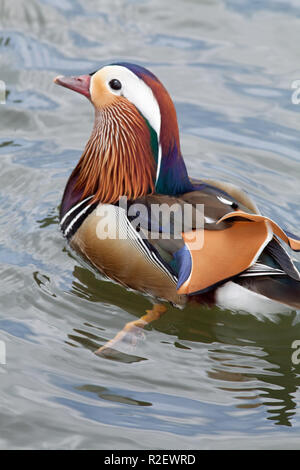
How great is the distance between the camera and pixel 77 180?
428 cm

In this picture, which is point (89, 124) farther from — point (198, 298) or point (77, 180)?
point (198, 298)

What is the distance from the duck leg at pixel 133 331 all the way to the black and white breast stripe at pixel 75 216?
63 cm

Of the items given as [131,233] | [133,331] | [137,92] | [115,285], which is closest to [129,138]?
[137,92]

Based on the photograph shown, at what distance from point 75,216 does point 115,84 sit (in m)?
0.75

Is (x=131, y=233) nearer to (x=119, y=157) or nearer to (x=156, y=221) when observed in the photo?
(x=156, y=221)

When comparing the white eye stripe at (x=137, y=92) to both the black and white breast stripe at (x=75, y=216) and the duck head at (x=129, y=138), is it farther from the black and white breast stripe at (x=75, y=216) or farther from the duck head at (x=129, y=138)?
the black and white breast stripe at (x=75, y=216)

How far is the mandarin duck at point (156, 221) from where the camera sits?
3.47m

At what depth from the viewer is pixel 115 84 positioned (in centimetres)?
→ 392

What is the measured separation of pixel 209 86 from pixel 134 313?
9.98 feet

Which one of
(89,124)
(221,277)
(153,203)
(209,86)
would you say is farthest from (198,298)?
(209,86)

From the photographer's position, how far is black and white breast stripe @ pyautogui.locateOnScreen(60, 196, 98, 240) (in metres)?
4.04

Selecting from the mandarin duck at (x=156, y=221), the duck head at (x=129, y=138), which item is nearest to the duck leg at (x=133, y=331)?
the mandarin duck at (x=156, y=221)
